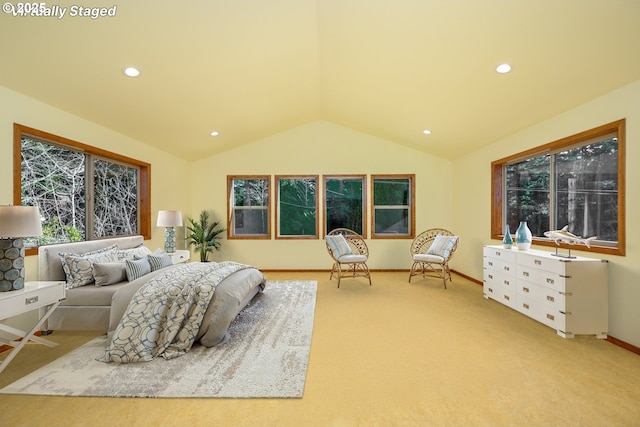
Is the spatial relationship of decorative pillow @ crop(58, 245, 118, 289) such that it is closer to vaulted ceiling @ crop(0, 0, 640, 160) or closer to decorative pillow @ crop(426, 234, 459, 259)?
vaulted ceiling @ crop(0, 0, 640, 160)

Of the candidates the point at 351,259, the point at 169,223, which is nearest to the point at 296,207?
the point at 351,259

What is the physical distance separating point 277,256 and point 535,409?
4970mm

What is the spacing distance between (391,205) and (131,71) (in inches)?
194

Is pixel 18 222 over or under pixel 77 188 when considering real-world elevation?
under

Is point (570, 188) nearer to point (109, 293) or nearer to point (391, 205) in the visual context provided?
point (391, 205)

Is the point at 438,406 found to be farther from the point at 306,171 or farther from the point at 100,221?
the point at 306,171

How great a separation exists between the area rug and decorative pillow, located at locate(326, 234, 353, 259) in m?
2.26

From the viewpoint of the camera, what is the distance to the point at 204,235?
5922 millimetres

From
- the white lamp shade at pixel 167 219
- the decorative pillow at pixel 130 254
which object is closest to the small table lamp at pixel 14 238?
the decorative pillow at pixel 130 254

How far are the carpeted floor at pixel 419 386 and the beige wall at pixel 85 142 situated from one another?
1655 millimetres

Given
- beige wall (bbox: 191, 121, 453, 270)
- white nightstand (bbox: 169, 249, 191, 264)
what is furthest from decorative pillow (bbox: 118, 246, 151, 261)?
beige wall (bbox: 191, 121, 453, 270)

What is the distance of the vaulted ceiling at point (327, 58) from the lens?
2336 mm

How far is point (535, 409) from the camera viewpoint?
180 cm

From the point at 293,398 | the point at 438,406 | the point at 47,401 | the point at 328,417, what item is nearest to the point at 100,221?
the point at 47,401
